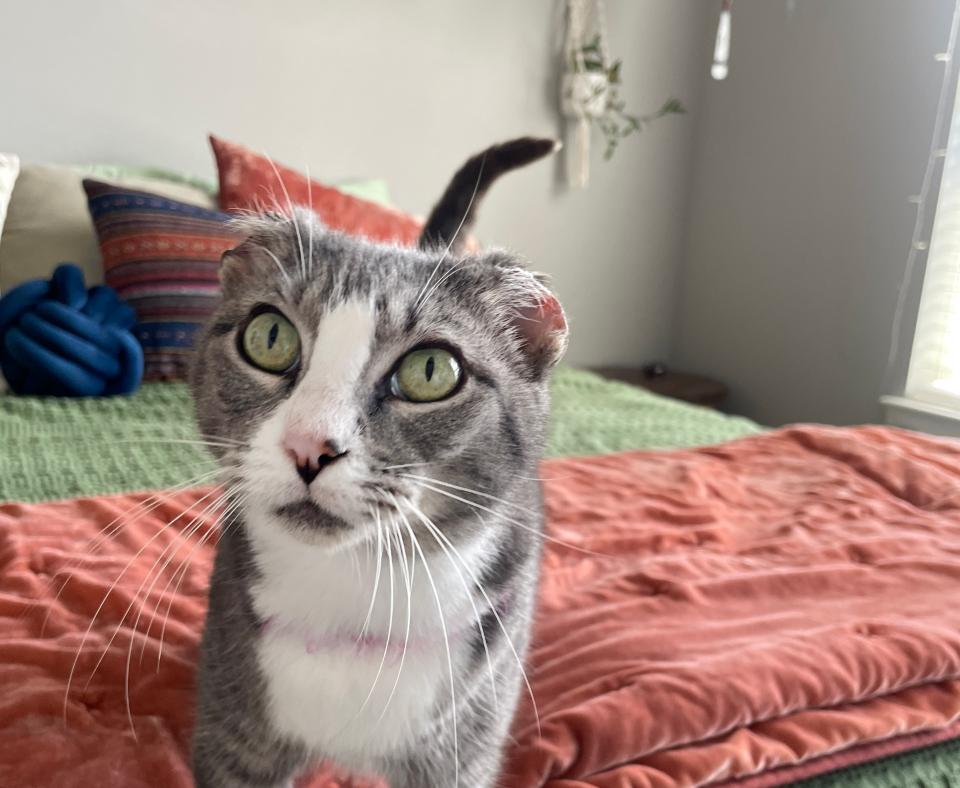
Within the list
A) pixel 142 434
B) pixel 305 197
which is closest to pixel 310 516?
pixel 142 434

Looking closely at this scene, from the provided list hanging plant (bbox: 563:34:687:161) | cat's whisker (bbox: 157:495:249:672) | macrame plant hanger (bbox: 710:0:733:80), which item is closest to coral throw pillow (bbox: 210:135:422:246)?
hanging plant (bbox: 563:34:687:161)

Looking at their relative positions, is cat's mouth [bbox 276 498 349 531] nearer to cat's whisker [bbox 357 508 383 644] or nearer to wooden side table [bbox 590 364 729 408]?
cat's whisker [bbox 357 508 383 644]

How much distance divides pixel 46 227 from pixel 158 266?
1.07ft

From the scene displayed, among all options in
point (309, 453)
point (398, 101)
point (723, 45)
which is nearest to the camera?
point (309, 453)

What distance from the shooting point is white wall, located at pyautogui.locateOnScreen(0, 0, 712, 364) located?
2.19 m

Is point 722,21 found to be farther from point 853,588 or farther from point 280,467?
point 280,467

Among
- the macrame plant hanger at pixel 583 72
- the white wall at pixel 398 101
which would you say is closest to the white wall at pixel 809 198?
the white wall at pixel 398 101

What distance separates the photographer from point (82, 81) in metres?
2.19

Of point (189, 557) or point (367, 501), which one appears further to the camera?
point (189, 557)

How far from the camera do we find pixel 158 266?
1.82 meters

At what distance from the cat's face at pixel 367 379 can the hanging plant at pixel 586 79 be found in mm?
2355

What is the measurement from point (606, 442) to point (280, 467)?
121 cm

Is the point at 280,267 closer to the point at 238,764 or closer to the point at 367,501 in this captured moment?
the point at 367,501

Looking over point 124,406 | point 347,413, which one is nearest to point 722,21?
point 124,406
